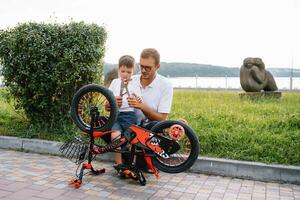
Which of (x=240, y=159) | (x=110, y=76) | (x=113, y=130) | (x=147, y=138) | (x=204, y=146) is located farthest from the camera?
(x=110, y=76)

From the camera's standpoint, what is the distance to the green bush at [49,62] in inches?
241

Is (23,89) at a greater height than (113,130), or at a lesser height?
greater

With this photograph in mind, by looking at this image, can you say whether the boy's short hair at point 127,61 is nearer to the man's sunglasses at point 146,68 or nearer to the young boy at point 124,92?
A: the young boy at point 124,92

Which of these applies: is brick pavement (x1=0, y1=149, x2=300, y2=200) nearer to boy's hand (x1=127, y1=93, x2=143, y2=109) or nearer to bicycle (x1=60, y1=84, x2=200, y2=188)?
bicycle (x1=60, y1=84, x2=200, y2=188)

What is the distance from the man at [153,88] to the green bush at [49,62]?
1.68 metres

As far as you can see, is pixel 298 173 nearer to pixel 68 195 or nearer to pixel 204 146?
pixel 204 146

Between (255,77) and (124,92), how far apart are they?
9182 millimetres

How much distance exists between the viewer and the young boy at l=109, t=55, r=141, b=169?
15.0 feet

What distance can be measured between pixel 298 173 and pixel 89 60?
3.48 meters

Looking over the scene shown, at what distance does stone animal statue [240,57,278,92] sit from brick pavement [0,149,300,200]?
8.53 metres

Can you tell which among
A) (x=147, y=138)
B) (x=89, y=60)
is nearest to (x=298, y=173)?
(x=147, y=138)

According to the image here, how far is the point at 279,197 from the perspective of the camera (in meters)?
4.21

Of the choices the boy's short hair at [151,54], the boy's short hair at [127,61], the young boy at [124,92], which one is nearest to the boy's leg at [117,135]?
the young boy at [124,92]

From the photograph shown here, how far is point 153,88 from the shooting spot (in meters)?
4.77
